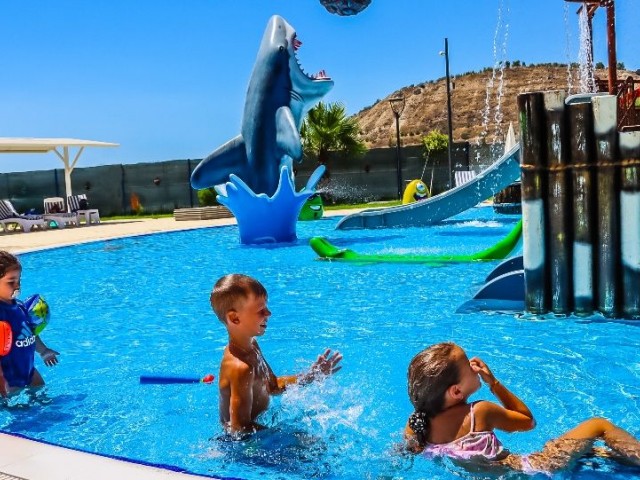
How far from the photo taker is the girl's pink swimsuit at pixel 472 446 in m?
2.62

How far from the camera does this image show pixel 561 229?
5613 mm

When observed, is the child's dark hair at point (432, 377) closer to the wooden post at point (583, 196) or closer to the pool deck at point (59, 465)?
the pool deck at point (59, 465)

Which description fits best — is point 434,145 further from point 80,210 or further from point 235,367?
point 235,367

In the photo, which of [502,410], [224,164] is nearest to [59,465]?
[502,410]

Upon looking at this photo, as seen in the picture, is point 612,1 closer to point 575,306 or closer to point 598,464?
point 575,306

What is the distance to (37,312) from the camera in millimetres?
4492

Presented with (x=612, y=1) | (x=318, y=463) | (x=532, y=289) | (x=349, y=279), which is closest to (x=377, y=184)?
(x=612, y=1)

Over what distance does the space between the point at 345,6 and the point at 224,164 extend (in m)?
5.01

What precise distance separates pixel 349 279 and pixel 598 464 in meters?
5.81

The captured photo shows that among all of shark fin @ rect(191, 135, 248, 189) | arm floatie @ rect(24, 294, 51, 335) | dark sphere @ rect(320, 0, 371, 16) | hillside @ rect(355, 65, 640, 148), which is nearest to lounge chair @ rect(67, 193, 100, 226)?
shark fin @ rect(191, 135, 248, 189)

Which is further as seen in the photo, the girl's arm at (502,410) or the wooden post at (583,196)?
the wooden post at (583,196)

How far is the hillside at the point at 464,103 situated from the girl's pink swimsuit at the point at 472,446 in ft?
258

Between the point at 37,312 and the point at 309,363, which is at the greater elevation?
the point at 37,312

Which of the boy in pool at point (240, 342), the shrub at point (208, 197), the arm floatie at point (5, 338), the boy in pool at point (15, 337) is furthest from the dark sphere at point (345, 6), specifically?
the shrub at point (208, 197)
